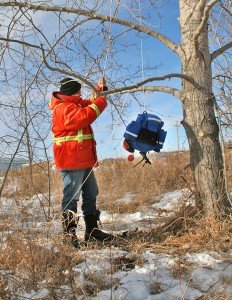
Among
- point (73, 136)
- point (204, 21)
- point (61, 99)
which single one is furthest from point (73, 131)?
point (204, 21)

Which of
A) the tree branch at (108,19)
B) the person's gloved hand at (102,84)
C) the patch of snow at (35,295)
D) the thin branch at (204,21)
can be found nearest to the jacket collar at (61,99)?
the person's gloved hand at (102,84)

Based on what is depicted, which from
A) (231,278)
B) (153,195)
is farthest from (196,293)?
(153,195)

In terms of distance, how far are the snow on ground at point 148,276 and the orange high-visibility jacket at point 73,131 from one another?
3.33 feet

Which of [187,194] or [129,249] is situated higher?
[187,194]

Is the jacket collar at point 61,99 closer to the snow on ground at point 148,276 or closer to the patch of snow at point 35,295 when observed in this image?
the snow on ground at point 148,276

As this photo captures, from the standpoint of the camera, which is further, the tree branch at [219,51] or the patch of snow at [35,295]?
the tree branch at [219,51]

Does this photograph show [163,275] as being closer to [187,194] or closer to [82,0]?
[187,194]

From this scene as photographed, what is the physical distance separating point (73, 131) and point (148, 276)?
6.10 ft

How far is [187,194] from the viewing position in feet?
16.9

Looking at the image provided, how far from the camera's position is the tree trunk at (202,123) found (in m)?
4.73

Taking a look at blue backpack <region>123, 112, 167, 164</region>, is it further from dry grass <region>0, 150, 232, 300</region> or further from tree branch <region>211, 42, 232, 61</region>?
tree branch <region>211, 42, 232, 61</region>

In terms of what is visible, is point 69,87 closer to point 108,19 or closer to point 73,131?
point 73,131

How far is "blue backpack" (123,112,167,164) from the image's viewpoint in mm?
4688

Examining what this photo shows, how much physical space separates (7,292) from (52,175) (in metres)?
8.61
